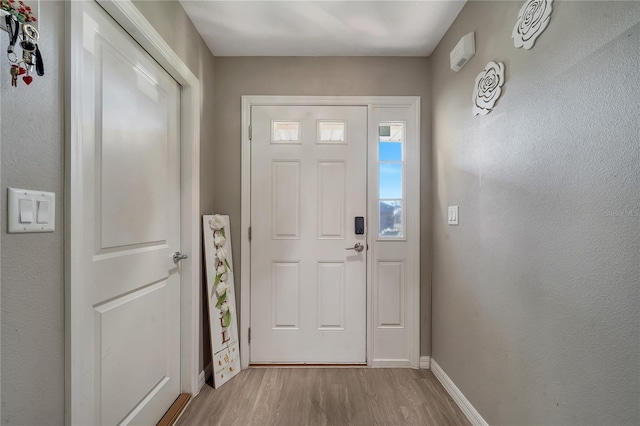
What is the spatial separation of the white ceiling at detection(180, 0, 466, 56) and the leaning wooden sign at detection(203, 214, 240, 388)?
129 cm

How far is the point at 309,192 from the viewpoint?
233cm

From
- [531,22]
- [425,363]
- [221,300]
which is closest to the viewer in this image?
[531,22]

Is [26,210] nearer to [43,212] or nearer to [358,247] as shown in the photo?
[43,212]

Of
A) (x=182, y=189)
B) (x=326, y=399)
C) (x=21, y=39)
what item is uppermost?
(x=21, y=39)

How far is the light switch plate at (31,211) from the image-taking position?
2.62ft

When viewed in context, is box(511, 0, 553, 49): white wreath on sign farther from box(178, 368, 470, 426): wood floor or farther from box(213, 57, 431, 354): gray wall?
box(178, 368, 470, 426): wood floor

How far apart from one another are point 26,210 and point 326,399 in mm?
1831

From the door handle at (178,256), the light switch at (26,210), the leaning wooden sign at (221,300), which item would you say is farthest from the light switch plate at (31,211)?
the leaning wooden sign at (221,300)

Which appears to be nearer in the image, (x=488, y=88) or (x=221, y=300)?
(x=488, y=88)

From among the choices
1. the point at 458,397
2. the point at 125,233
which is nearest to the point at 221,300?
the point at 125,233

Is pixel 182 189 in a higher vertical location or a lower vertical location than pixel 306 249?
higher

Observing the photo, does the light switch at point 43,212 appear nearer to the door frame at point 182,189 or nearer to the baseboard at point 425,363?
the door frame at point 182,189

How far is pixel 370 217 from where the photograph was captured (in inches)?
91.3

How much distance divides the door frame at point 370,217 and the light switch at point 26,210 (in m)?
1.48
